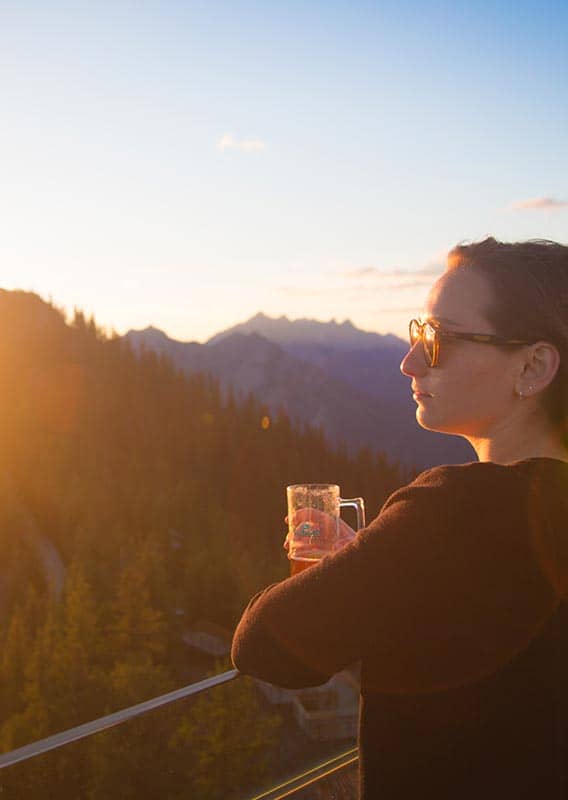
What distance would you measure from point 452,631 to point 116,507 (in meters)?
86.6

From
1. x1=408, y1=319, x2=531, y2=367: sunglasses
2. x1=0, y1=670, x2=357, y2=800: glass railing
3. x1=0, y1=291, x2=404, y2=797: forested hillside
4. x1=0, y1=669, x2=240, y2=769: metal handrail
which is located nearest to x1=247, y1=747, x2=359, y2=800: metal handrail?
x1=0, y1=670, x2=357, y2=800: glass railing

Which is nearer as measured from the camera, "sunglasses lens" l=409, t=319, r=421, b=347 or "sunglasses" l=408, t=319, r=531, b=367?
"sunglasses" l=408, t=319, r=531, b=367

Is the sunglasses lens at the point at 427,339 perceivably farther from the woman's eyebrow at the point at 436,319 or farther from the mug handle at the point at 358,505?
the mug handle at the point at 358,505

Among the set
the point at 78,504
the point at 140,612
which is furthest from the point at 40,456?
the point at 140,612

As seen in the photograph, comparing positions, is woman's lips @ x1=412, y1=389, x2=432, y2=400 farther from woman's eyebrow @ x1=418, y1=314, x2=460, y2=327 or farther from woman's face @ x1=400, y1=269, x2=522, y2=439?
woman's eyebrow @ x1=418, y1=314, x2=460, y2=327

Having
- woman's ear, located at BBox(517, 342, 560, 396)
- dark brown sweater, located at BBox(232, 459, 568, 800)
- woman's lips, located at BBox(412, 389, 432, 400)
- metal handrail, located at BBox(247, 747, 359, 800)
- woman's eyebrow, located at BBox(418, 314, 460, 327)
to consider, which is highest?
woman's eyebrow, located at BBox(418, 314, 460, 327)

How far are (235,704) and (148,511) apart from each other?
268 ft

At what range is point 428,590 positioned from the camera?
50.3 inches

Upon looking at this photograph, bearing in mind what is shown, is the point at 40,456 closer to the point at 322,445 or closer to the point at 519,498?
the point at 322,445

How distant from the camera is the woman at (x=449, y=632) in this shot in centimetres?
128

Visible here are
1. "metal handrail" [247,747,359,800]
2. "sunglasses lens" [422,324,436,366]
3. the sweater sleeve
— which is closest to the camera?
the sweater sleeve

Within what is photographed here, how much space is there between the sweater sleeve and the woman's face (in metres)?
0.27

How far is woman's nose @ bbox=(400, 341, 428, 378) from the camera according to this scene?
165 centimetres

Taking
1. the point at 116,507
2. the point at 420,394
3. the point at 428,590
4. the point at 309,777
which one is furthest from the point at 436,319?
the point at 116,507
